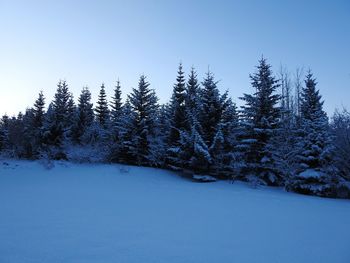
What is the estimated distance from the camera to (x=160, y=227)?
6.59 metres

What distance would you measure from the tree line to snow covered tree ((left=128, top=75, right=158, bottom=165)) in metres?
0.09

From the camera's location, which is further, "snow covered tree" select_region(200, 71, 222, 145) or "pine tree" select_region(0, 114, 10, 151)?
A: "pine tree" select_region(0, 114, 10, 151)

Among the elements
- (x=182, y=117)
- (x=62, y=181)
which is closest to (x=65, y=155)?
(x=62, y=181)

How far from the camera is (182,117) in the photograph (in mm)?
20469

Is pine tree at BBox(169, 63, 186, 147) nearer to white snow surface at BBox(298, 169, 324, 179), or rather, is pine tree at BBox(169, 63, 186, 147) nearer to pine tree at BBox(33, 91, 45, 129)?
white snow surface at BBox(298, 169, 324, 179)

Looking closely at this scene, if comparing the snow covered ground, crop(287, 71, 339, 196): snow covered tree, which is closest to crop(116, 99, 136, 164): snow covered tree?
the snow covered ground

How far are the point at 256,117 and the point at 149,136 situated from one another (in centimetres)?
865

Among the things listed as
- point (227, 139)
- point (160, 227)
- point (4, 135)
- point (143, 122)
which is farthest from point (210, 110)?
point (4, 135)

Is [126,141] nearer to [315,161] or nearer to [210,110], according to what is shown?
[210,110]

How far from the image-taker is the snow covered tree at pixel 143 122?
21.3 meters

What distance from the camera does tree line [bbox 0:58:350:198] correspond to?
47.9 ft

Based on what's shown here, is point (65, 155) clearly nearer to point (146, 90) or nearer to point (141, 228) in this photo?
point (146, 90)

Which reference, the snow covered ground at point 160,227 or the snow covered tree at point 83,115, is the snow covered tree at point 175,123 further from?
the snow covered tree at point 83,115

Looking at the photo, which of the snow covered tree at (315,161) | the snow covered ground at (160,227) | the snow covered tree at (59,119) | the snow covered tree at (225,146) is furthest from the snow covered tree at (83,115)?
the snow covered tree at (315,161)
